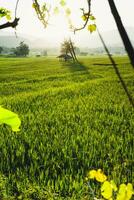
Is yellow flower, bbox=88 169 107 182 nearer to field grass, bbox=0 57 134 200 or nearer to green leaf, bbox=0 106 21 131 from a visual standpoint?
field grass, bbox=0 57 134 200

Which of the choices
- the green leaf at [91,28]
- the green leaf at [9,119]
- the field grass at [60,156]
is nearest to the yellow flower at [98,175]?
the green leaf at [91,28]

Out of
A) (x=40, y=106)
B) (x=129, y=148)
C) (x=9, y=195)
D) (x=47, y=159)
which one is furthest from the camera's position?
(x=40, y=106)

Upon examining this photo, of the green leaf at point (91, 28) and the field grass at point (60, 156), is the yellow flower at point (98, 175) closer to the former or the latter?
the green leaf at point (91, 28)

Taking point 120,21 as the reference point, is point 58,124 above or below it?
below

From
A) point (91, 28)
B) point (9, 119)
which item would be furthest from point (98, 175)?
point (9, 119)

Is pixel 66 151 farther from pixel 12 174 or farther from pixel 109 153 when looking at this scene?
pixel 12 174

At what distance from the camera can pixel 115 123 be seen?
22.3 feet

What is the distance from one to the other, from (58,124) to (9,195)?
308 cm

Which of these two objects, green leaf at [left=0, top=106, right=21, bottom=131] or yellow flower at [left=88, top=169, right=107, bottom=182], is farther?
yellow flower at [left=88, top=169, right=107, bottom=182]

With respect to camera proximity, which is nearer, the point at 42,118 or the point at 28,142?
the point at 28,142

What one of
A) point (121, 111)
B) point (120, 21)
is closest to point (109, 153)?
point (121, 111)

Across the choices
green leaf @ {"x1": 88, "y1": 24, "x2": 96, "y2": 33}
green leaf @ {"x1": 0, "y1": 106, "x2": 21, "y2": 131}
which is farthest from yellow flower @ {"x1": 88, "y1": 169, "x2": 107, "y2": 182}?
green leaf @ {"x1": 0, "y1": 106, "x2": 21, "y2": 131}

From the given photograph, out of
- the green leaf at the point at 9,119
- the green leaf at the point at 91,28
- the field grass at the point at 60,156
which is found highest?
the green leaf at the point at 91,28

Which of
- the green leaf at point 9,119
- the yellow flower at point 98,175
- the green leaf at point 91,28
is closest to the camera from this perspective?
the green leaf at point 9,119
